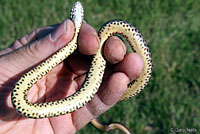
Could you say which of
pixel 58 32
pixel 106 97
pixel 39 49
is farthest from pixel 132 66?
pixel 39 49

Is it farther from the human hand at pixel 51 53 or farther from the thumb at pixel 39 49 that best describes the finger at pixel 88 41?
the thumb at pixel 39 49

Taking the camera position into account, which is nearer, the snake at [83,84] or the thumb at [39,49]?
the snake at [83,84]

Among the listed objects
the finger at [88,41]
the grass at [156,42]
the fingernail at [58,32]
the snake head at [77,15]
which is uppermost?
the snake head at [77,15]

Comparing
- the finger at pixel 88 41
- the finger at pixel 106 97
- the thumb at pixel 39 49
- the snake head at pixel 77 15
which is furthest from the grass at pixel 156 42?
the thumb at pixel 39 49

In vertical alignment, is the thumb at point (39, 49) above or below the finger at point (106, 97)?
above

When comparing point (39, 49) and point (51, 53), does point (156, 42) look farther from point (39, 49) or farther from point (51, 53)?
point (39, 49)

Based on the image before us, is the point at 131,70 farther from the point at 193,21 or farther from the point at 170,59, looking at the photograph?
the point at 193,21
